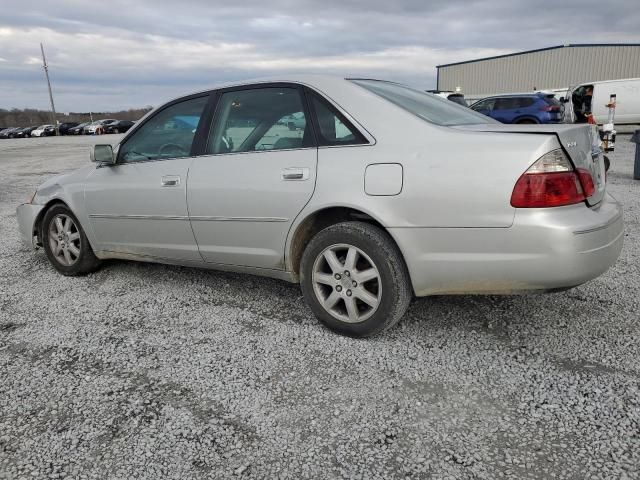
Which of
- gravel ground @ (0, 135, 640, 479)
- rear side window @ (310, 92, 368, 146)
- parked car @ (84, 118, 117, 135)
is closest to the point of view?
gravel ground @ (0, 135, 640, 479)

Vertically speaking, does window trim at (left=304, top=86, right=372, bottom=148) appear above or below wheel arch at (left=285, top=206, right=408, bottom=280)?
above

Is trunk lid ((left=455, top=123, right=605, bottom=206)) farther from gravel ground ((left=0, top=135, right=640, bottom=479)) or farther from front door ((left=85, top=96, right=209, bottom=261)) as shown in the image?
front door ((left=85, top=96, right=209, bottom=261))

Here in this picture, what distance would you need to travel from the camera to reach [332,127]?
3.02 meters

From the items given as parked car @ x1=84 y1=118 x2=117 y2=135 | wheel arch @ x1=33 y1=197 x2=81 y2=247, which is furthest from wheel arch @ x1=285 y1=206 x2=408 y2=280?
parked car @ x1=84 y1=118 x2=117 y2=135

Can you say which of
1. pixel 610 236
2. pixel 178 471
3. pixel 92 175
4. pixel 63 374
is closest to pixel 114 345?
pixel 63 374

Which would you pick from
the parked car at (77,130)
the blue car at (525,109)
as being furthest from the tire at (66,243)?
the parked car at (77,130)

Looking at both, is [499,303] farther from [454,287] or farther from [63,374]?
[63,374]

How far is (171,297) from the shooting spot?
3883mm

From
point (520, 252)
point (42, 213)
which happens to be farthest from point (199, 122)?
point (520, 252)

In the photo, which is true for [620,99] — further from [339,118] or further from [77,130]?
[77,130]

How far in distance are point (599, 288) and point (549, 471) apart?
218cm

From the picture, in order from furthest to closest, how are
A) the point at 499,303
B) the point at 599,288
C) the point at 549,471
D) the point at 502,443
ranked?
the point at 599,288 → the point at 499,303 → the point at 502,443 → the point at 549,471

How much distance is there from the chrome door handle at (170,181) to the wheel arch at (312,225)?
3.22ft

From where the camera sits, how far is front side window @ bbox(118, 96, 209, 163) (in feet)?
12.1
